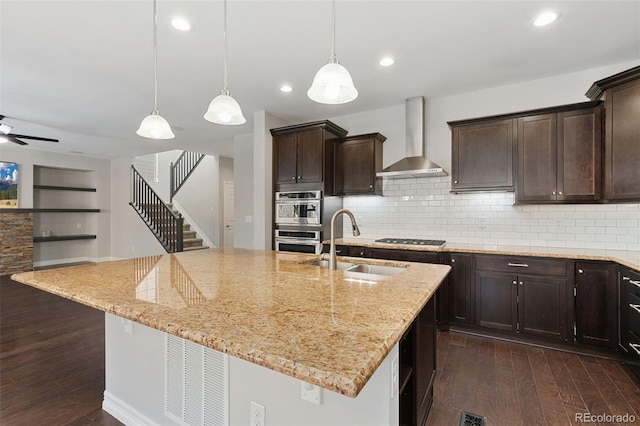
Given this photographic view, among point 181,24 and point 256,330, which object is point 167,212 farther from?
point 256,330

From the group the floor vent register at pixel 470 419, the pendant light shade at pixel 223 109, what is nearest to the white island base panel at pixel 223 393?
the floor vent register at pixel 470 419

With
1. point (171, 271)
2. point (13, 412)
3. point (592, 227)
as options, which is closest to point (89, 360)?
point (13, 412)

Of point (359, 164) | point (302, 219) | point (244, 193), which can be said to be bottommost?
point (302, 219)

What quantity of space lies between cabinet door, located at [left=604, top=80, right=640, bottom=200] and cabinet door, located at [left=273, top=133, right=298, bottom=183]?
3349 millimetres

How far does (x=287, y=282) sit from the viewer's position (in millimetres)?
1633

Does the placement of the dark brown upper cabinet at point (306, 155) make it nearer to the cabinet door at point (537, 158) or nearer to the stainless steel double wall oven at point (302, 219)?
the stainless steel double wall oven at point (302, 219)

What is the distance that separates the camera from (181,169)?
876 centimetres

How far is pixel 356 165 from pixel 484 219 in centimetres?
175

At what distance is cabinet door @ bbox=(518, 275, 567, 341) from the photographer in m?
2.87

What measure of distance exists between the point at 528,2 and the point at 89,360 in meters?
4.57

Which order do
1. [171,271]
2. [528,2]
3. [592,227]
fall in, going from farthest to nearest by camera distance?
[592,227]
[528,2]
[171,271]

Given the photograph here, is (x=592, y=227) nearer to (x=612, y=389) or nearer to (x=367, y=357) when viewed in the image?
(x=612, y=389)

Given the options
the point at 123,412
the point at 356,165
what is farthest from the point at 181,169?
the point at 123,412

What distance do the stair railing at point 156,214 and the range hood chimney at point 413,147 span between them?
16.6ft
